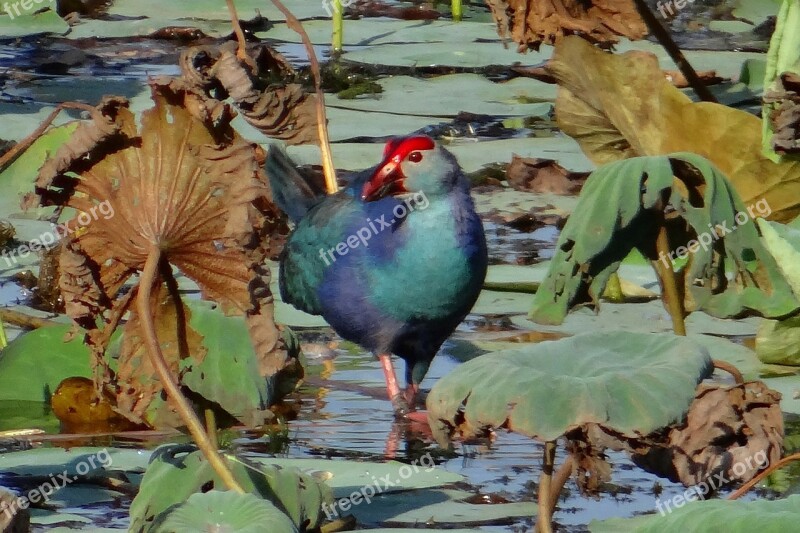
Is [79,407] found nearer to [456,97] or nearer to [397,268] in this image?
[397,268]

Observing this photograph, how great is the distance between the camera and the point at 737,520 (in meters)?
1.90

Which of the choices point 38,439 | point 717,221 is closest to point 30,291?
point 38,439

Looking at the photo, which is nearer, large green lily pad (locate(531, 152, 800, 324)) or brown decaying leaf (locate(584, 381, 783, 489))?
brown decaying leaf (locate(584, 381, 783, 489))

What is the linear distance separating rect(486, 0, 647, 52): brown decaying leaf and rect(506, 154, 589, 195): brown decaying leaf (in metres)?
1.30

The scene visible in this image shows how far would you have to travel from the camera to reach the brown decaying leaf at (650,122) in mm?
3697

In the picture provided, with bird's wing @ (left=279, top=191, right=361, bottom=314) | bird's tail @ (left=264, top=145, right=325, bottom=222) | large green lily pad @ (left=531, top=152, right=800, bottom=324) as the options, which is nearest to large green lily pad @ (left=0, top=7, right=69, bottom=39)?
bird's tail @ (left=264, top=145, right=325, bottom=222)

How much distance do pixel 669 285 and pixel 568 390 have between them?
45.7 inches

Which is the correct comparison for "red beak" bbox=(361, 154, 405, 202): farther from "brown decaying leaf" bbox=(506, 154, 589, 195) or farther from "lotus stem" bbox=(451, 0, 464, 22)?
"lotus stem" bbox=(451, 0, 464, 22)

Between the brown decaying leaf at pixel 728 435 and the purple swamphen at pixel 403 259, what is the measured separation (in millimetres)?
1222

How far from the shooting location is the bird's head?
3.69 m

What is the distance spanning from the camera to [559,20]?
3900 millimetres

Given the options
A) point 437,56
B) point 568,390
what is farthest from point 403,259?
point 437,56

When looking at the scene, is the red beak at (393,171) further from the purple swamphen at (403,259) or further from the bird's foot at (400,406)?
the bird's foot at (400,406)

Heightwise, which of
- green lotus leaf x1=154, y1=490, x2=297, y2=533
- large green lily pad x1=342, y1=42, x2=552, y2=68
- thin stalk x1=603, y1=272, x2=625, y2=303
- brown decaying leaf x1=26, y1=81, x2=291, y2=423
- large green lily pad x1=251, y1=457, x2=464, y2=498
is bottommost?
large green lily pad x1=342, y1=42, x2=552, y2=68
